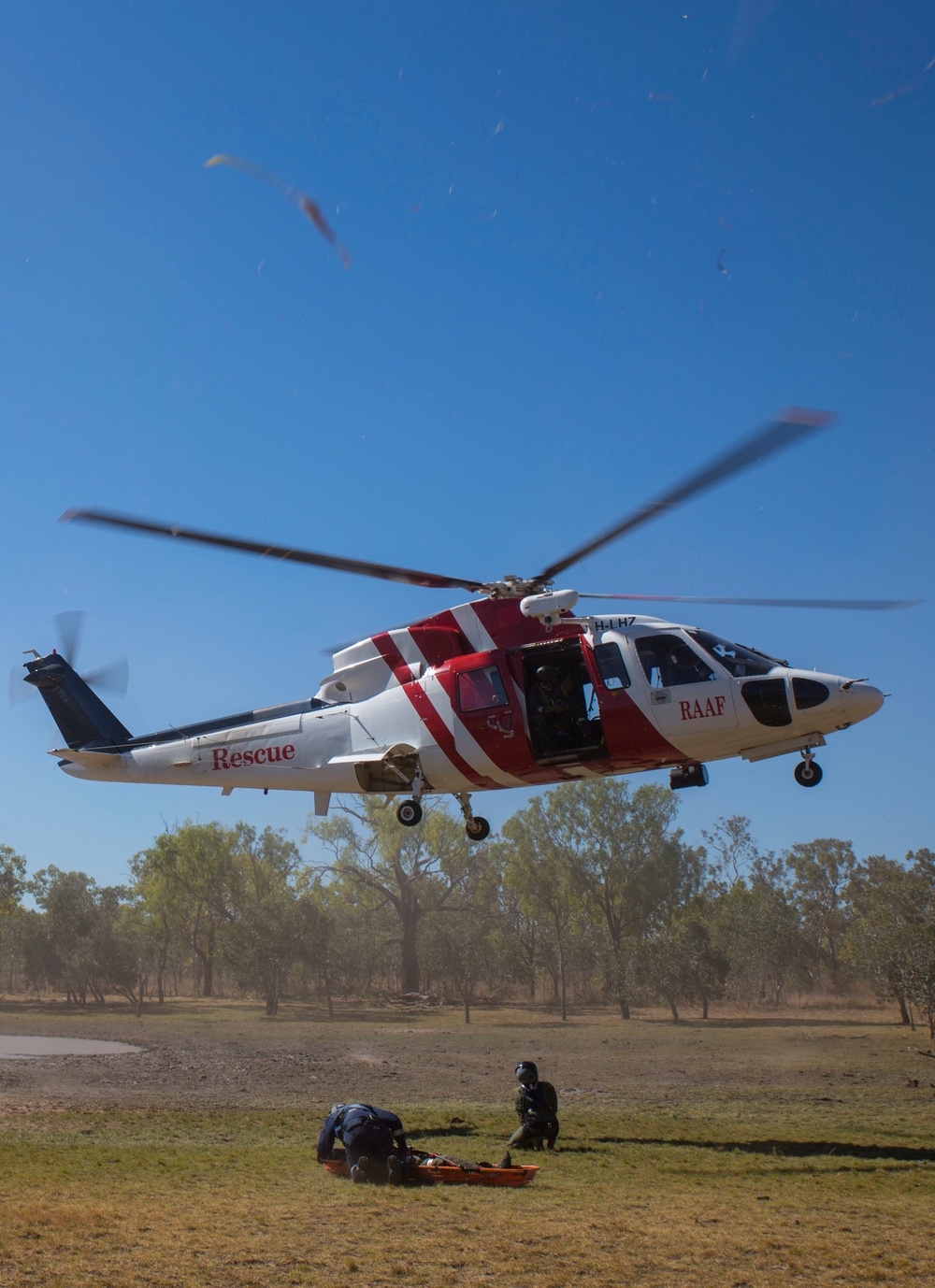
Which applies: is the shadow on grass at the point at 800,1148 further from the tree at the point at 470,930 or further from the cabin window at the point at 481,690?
the tree at the point at 470,930

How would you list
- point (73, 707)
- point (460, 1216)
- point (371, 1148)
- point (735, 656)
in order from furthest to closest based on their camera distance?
point (73, 707) → point (735, 656) → point (371, 1148) → point (460, 1216)

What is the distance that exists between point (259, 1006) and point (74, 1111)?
35074 mm

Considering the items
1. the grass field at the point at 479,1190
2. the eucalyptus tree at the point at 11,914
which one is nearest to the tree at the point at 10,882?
the eucalyptus tree at the point at 11,914

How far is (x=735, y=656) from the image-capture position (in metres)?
13.2

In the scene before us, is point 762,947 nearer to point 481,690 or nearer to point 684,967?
point 684,967

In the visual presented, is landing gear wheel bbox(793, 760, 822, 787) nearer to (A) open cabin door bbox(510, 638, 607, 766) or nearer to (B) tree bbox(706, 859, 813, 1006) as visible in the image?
(A) open cabin door bbox(510, 638, 607, 766)

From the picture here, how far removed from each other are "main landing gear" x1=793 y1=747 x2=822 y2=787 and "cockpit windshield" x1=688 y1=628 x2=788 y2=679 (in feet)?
4.17

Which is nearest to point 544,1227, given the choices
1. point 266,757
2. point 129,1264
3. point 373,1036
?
point 129,1264

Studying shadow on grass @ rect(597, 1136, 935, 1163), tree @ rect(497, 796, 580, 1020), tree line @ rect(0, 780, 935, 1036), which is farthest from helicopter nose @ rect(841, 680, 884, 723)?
tree @ rect(497, 796, 580, 1020)

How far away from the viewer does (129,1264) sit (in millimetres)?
8555

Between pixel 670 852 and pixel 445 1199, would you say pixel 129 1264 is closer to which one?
pixel 445 1199

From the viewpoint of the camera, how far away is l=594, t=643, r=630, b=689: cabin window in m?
13.2

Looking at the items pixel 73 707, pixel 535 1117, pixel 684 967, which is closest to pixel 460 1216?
pixel 535 1117

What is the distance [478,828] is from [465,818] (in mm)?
358
